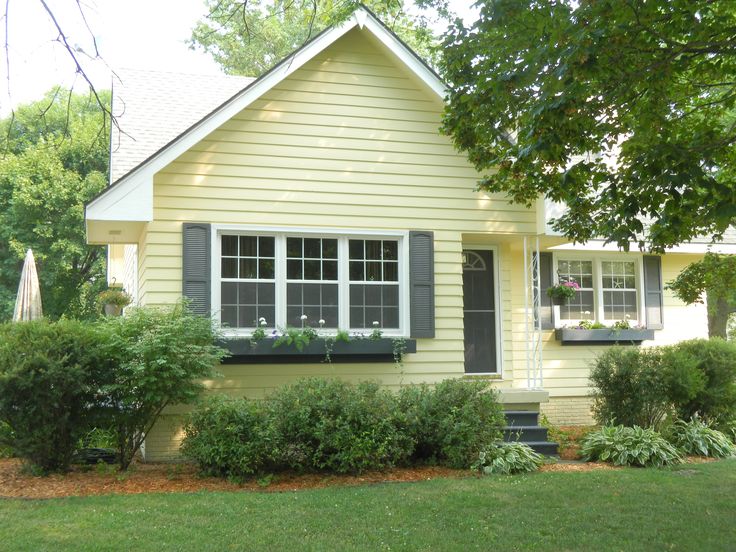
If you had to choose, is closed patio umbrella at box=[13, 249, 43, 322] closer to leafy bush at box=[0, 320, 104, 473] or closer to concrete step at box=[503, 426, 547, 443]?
leafy bush at box=[0, 320, 104, 473]

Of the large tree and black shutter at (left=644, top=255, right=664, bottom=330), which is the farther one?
black shutter at (left=644, top=255, right=664, bottom=330)

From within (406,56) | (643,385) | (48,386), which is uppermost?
(406,56)

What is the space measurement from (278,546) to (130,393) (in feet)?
11.2

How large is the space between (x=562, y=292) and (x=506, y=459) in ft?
14.3

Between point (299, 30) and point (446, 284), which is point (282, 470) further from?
point (299, 30)

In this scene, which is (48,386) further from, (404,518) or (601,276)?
(601,276)

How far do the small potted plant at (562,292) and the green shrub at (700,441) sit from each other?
2776 mm

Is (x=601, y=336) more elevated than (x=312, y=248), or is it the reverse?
(x=312, y=248)

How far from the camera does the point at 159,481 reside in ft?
26.5

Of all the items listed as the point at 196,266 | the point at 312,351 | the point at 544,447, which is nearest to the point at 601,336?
the point at 544,447

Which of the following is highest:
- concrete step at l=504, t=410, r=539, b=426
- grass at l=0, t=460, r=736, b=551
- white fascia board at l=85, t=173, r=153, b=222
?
white fascia board at l=85, t=173, r=153, b=222

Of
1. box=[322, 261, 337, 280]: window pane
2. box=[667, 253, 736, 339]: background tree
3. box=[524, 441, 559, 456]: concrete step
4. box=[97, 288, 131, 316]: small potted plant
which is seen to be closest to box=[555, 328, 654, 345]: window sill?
box=[524, 441, 559, 456]: concrete step

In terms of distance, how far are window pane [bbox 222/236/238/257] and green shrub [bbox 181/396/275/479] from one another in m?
2.20

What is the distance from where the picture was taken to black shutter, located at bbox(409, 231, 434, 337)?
33.9 feet
